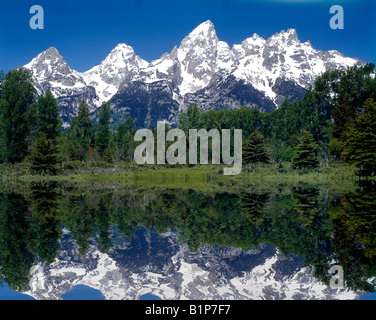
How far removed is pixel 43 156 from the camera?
33719 mm

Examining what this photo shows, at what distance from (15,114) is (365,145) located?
34.6 metres

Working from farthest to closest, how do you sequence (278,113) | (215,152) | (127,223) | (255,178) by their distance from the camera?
(278,113) → (215,152) → (255,178) → (127,223)

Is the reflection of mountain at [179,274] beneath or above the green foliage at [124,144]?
beneath

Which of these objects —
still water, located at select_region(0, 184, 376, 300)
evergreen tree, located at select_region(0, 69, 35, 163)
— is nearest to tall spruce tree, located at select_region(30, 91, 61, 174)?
evergreen tree, located at select_region(0, 69, 35, 163)

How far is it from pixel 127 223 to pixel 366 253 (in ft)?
19.2

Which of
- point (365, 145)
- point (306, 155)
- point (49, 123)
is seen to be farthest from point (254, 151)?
point (49, 123)

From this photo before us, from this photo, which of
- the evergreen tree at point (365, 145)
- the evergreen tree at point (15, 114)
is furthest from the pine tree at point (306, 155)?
the evergreen tree at point (15, 114)

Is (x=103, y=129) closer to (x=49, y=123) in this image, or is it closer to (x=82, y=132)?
(x=82, y=132)

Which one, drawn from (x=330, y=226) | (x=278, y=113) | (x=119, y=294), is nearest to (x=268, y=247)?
(x=330, y=226)

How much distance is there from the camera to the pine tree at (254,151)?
42.5m

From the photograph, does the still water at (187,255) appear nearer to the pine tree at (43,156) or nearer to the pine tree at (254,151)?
the pine tree at (43,156)

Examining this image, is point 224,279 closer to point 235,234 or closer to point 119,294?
point 119,294

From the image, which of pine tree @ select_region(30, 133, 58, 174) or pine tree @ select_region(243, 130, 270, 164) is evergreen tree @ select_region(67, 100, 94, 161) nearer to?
pine tree @ select_region(30, 133, 58, 174)

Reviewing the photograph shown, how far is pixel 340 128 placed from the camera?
42.7 m
